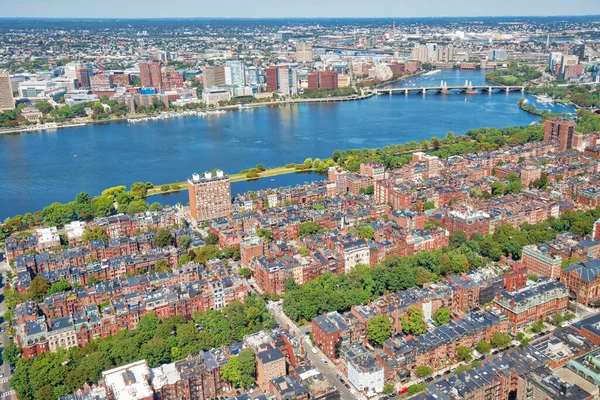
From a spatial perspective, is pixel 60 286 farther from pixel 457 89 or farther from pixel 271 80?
pixel 457 89

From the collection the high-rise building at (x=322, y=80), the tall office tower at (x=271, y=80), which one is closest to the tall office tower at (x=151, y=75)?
the tall office tower at (x=271, y=80)

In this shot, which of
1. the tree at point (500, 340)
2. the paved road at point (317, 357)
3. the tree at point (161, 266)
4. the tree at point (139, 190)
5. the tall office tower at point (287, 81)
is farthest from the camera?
the tall office tower at point (287, 81)

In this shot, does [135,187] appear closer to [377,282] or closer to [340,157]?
[340,157]

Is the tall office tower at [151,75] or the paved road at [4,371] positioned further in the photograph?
the tall office tower at [151,75]

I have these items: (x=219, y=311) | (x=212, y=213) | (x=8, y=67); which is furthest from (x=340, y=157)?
(x=8, y=67)

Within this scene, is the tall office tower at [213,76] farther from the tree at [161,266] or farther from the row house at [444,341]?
the row house at [444,341]

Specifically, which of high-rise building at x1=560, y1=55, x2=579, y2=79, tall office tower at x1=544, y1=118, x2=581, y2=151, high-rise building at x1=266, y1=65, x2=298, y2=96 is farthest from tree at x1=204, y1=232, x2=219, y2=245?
high-rise building at x1=560, y1=55, x2=579, y2=79

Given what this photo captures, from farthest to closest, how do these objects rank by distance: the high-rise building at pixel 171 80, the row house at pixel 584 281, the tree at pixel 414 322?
1. the high-rise building at pixel 171 80
2. the row house at pixel 584 281
3. the tree at pixel 414 322
